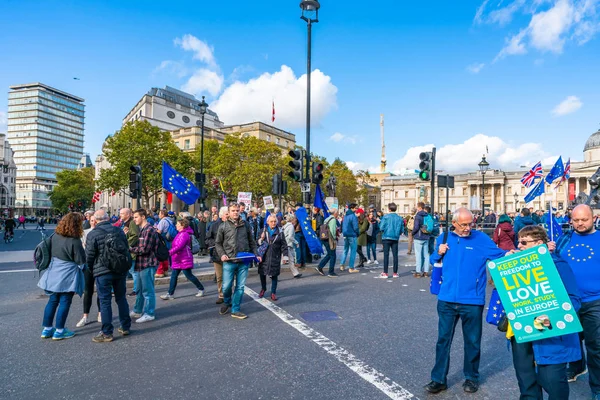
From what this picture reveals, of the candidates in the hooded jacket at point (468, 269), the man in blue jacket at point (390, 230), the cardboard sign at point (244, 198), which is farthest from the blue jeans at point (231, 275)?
the cardboard sign at point (244, 198)

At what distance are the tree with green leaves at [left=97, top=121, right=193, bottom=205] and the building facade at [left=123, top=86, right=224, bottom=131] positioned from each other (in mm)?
19239

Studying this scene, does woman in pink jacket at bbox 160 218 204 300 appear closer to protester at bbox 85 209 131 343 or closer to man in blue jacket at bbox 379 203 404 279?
protester at bbox 85 209 131 343

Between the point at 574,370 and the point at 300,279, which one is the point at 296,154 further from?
the point at 574,370

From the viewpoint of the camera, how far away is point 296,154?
14.1 m

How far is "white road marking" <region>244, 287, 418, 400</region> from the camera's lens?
4188 millimetres

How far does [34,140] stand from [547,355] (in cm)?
16530

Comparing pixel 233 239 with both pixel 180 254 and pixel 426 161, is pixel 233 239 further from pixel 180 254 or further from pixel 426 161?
pixel 426 161

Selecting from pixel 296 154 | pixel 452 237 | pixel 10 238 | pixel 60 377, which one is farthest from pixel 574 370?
pixel 10 238

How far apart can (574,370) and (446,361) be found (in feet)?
5.24

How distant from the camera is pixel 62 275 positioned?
6012mm

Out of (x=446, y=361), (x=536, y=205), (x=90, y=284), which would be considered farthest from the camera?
(x=536, y=205)

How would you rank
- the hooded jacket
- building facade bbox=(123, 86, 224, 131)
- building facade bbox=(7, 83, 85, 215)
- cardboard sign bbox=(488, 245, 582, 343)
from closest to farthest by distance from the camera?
1. cardboard sign bbox=(488, 245, 582, 343)
2. the hooded jacket
3. building facade bbox=(123, 86, 224, 131)
4. building facade bbox=(7, 83, 85, 215)

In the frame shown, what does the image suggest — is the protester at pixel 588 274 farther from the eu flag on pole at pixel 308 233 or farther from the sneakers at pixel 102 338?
the eu flag on pole at pixel 308 233

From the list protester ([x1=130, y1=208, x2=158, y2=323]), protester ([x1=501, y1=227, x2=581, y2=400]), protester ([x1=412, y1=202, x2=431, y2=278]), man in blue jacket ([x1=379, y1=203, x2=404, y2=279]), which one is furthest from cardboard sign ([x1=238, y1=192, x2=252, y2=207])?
protester ([x1=501, y1=227, x2=581, y2=400])
